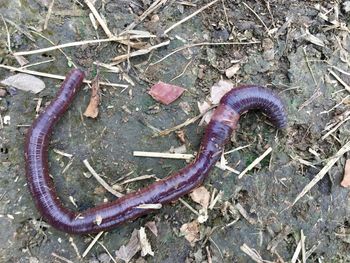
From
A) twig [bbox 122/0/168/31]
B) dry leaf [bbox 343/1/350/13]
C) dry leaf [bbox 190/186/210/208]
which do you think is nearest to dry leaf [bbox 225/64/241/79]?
twig [bbox 122/0/168/31]

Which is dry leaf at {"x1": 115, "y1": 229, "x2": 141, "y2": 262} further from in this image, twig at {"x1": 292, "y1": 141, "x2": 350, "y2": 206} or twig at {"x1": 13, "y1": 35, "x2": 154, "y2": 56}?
twig at {"x1": 13, "y1": 35, "x2": 154, "y2": 56}

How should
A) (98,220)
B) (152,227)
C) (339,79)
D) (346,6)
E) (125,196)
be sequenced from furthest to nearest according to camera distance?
(346,6), (339,79), (152,227), (125,196), (98,220)

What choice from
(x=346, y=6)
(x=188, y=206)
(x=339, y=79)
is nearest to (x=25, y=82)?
(x=188, y=206)

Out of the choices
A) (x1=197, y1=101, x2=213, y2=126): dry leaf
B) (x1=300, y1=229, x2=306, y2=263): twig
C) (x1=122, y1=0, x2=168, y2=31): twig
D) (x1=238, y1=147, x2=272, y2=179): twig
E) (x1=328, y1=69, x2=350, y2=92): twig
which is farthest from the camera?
(x1=328, y1=69, x2=350, y2=92): twig

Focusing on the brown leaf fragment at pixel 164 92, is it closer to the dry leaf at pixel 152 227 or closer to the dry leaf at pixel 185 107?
the dry leaf at pixel 185 107

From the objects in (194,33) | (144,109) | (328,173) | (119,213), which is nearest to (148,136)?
(144,109)

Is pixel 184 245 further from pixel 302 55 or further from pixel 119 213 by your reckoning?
pixel 302 55

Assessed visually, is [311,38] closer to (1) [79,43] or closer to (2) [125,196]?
(1) [79,43]
